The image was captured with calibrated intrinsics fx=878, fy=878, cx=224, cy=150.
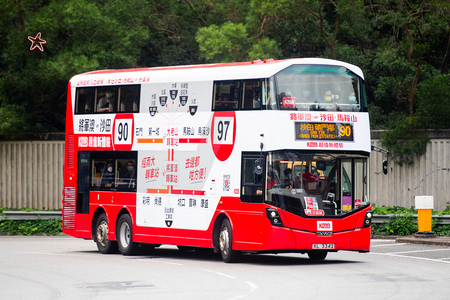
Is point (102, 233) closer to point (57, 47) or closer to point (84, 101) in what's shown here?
point (84, 101)

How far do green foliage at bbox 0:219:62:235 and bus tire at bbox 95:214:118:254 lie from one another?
6396 millimetres

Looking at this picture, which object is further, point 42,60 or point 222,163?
point 42,60

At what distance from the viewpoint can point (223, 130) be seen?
18734 millimetres

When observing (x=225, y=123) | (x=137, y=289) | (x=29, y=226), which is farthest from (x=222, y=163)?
(x=29, y=226)

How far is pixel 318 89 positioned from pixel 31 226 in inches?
546

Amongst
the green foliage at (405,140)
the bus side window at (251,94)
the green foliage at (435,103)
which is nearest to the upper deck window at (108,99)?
the bus side window at (251,94)

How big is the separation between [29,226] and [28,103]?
4301mm

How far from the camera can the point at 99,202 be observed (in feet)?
73.2

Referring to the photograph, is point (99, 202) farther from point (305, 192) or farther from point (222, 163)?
point (305, 192)

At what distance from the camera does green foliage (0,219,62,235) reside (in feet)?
93.5

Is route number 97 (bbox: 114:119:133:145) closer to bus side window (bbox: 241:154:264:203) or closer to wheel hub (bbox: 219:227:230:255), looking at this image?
wheel hub (bbox: 219:227:230:255)

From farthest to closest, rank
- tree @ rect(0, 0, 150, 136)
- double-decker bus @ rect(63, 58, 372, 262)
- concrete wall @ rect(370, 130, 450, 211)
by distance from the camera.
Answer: tree @ rect(0, 0, 150, 136) < concrete wall @ rect(370, 130, 450, 211) < double-decker bus @ rect(63, 58, 372, 262)

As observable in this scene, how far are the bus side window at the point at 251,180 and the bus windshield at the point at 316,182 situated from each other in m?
0.21

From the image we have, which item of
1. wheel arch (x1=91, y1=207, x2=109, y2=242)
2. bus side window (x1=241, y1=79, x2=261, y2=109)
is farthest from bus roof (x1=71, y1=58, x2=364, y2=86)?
wheel arch (x1=91, y1=207, x2=109, y2=242)
